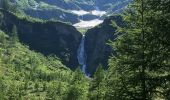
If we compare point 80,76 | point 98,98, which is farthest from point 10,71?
point 98,98

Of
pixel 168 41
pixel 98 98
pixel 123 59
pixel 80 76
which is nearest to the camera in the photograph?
pixel 168 41

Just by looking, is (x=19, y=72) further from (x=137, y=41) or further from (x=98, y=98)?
(x=137, y=41)

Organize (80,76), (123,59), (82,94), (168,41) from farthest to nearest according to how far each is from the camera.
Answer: (80,76) < (82,94) < (123,59) < (168,41)

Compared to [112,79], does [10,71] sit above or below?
below

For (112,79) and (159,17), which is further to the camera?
(112,79)

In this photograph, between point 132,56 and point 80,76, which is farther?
point 80,76

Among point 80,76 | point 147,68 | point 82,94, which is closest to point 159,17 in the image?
point 147,68

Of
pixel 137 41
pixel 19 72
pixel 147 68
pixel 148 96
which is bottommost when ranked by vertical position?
pixel 19 72

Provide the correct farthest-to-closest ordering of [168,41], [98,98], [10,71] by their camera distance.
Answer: [10,71] → [98,98] → [168,41]

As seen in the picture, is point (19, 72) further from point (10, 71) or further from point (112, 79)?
point (112, 79)
